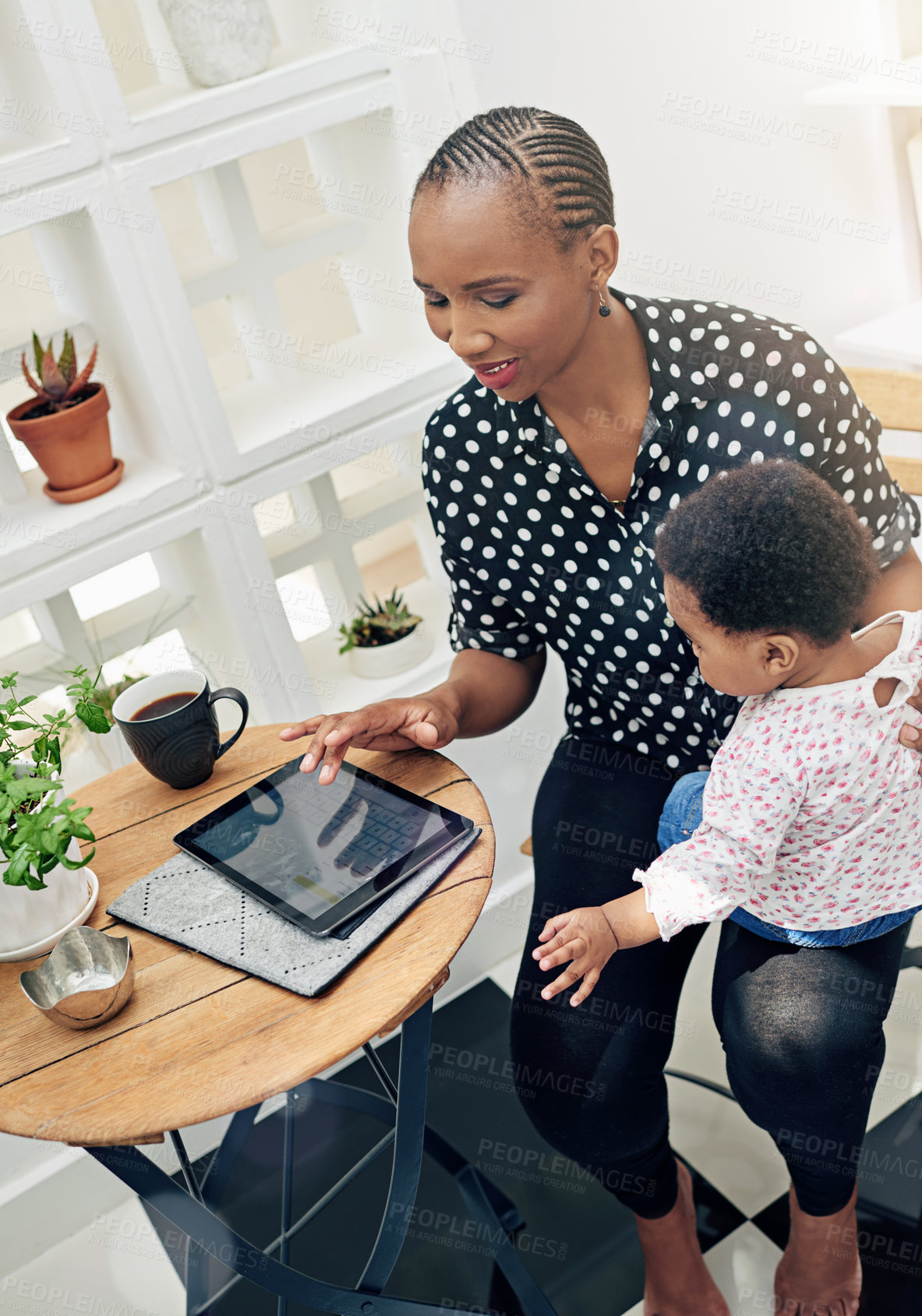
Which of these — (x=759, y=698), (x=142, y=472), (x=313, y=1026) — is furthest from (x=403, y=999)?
(x=142, y=472)

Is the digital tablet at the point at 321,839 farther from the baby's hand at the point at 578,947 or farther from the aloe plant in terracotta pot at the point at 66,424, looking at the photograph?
the aloe plant in terracotta pot at the point at 66,424

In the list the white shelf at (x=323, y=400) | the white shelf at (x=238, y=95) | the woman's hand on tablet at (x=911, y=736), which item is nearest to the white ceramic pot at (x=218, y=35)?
the white shelf at (x=238, y=95)

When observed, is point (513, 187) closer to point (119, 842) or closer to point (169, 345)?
point (169, 345)

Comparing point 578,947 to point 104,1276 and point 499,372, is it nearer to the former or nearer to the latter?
point 499,372

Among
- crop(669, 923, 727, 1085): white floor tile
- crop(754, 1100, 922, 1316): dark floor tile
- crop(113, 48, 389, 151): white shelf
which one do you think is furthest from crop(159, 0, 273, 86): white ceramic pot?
crop(754, 1100, 922, 1316): dark floor tile

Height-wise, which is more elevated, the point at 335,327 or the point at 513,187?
the point at 513,187

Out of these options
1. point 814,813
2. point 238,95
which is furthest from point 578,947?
point 238,95

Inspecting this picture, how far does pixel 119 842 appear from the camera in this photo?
132cm

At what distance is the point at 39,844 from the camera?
1.00 metres

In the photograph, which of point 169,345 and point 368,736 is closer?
point 368,736

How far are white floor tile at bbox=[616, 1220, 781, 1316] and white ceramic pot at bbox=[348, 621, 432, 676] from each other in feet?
3.36

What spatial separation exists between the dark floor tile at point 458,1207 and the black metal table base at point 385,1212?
33mm

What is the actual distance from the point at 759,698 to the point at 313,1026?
1.85 feet

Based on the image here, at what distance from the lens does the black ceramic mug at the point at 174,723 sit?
1297 millimetres
